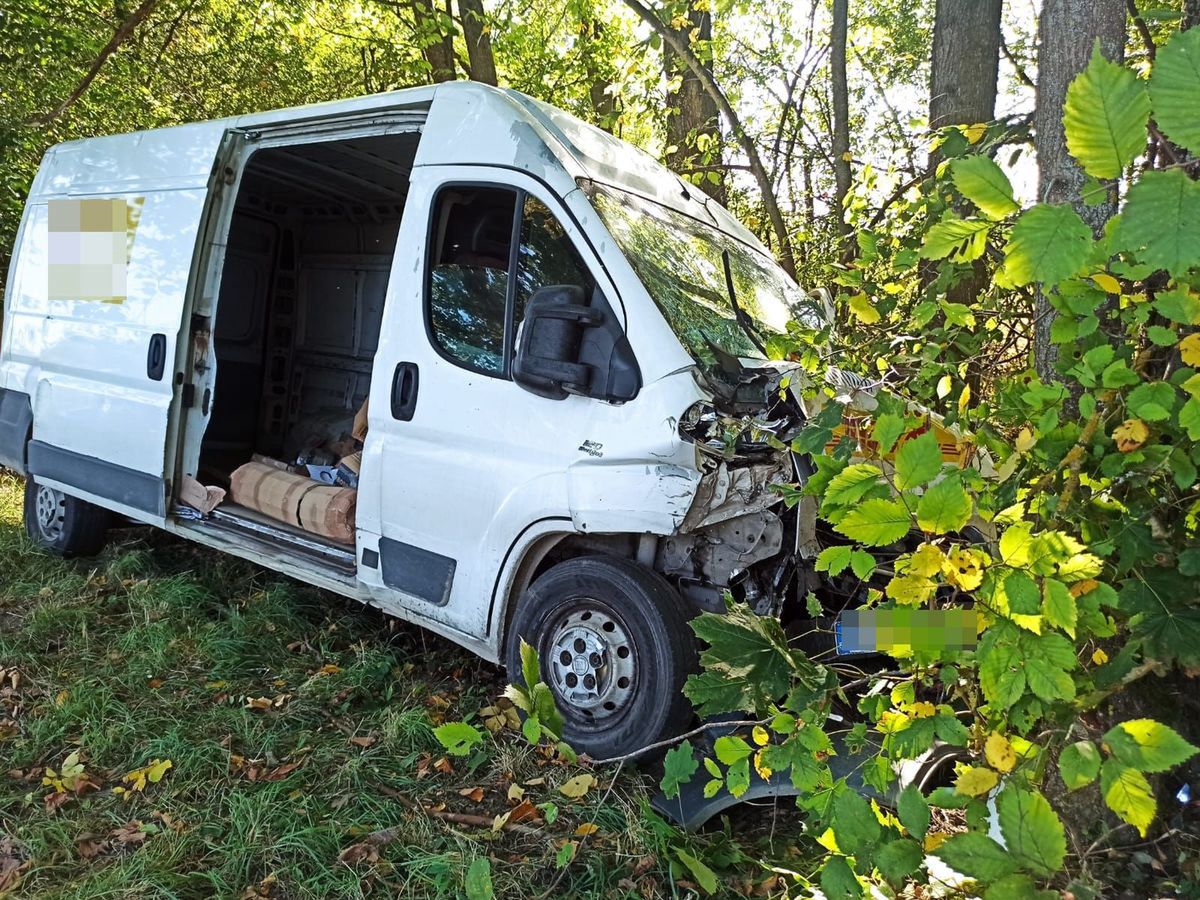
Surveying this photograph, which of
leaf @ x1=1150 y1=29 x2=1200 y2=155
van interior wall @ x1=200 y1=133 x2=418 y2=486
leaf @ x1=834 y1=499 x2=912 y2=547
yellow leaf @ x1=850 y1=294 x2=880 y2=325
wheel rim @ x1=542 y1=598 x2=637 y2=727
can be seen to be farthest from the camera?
van interior wall @ x1=200 y1=133 x2=418 y2=486

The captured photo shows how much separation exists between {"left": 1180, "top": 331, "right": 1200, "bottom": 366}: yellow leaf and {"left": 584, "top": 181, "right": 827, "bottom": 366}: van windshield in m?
1.37

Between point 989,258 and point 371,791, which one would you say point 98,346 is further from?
point 989,258

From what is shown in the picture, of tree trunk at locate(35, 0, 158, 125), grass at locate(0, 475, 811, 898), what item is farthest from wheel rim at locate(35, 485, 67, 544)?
tree trunk at locate(35, 0, 158, 125)

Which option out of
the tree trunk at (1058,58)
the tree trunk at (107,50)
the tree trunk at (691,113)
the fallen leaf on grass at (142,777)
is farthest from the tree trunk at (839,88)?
the tree trunk at (107,50)

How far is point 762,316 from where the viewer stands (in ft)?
11.9

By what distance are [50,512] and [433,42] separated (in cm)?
568

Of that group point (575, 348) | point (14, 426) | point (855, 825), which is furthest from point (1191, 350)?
point (14, 426)

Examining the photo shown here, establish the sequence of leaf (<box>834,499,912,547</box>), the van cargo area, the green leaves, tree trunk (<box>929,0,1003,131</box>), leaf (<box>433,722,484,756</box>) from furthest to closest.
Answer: the van cargo area < tree trunk (<box>929,0,1003,131</box>) < leaf (<box>433,722,484,756</box>) < leaf (<box>834,499,912,547</box>) < the green leaves

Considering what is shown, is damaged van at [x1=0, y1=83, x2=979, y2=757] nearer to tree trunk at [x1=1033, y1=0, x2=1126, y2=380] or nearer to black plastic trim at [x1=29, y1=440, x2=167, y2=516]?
black plastic trim at [x1=29, y1=440, x2=167, y2=516]

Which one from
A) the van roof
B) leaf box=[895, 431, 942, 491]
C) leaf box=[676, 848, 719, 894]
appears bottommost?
leaf box=[676, 848, 719, 894]

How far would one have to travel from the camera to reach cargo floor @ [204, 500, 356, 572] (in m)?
4.07

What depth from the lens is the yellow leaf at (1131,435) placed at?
1.47 metres

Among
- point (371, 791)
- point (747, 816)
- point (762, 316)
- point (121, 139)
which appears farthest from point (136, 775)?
point (121, 139)

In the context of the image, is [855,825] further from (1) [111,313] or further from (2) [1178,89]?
(1) [111,313]
